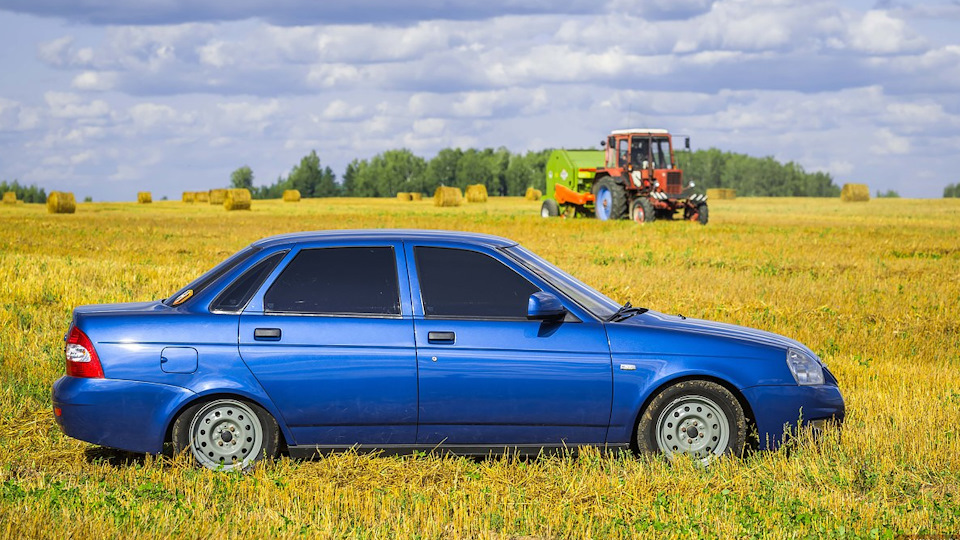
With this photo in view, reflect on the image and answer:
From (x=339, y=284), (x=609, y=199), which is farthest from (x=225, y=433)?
(x=609, y=199)

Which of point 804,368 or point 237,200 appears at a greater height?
point 237,200

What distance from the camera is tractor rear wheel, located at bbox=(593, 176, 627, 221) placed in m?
36.2

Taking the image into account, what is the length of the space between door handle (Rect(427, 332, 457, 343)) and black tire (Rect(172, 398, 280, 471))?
1119 mm

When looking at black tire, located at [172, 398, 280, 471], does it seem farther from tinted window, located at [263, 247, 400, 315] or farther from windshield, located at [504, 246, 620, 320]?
windshield, located at [504, 246, 620, 320]

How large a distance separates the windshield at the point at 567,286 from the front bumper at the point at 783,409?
3.43 feet

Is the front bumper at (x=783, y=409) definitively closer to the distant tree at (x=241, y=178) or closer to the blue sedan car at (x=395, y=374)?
the blue sedan car at (x=395, y=374)

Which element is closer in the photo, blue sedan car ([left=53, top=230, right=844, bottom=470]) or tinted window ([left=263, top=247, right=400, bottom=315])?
blue sedan car ([left=53, top=230, right=844, bottom=470])

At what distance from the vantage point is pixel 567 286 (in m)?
7.23

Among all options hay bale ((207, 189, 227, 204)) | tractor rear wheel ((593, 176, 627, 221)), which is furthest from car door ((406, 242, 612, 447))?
hay bale ((207, 189, 227, 204))

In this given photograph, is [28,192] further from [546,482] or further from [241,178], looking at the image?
[546,482]

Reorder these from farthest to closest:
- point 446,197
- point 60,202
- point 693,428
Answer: point 446,197
point 60,202
point 693,428

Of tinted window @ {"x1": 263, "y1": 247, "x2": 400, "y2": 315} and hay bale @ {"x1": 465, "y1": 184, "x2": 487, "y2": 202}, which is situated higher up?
hay bale @ {"x1": 465, "y1": 184, "x2": 487, "y2": 202}

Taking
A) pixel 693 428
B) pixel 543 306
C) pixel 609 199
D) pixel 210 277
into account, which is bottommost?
pixel 693 428

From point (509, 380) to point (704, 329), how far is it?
1377mm
